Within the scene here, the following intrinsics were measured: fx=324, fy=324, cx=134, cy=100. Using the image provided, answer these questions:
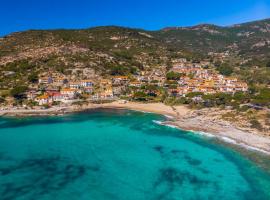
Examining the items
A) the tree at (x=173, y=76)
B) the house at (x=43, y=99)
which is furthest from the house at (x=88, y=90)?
the tree at (x=173, y=76)

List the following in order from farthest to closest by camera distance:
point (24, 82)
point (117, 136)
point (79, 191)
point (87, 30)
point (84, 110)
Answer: point (87, 30), point (24, 82), point (84, 110), point (117, 136), point (79, 191)

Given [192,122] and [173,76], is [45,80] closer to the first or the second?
[173,76]

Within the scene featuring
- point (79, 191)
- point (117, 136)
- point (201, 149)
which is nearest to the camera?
point (79, 191)

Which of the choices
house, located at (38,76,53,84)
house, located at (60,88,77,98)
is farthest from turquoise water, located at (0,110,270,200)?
house, located at (38,76,53,84)

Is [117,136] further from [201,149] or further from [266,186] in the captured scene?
[266,186]

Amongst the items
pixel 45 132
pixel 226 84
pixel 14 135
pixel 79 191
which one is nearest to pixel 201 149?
pixel 79 191

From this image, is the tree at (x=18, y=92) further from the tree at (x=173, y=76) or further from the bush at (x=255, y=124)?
the bush at (x=255, y=124)

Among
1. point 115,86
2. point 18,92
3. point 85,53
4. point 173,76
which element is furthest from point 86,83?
point 173,76
